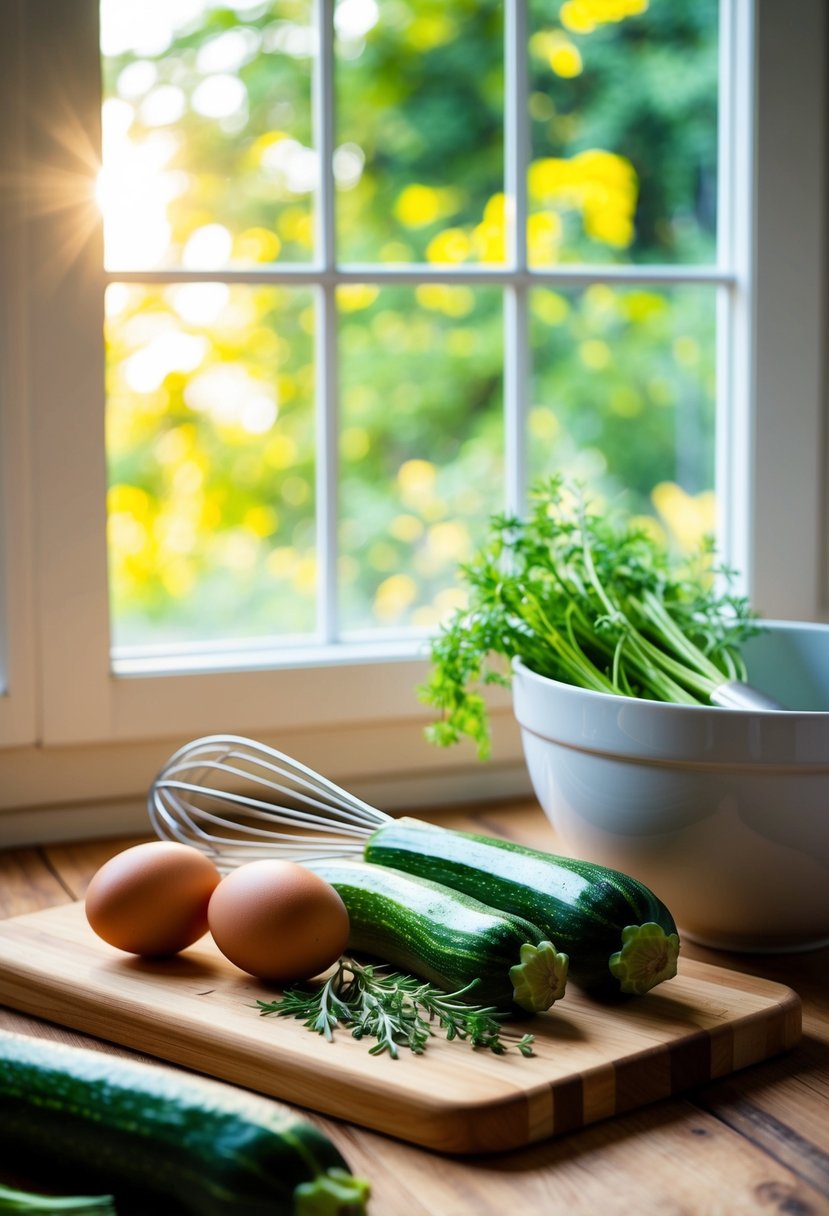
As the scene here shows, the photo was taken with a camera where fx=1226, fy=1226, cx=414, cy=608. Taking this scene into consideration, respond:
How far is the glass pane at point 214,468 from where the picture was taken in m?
3.65

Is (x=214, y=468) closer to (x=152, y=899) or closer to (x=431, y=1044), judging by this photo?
(x=152, y=899)

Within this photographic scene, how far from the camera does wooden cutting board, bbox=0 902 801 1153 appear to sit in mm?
556

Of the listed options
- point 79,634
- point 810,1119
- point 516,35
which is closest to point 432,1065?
point 810,1119

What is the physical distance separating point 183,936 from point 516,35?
32.8 inches

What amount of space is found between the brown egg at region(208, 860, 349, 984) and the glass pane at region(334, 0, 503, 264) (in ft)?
11.3

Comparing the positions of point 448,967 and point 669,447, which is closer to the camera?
point 448,967

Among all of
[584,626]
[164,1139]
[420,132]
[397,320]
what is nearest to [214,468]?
[397,320]

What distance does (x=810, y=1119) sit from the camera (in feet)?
1.93

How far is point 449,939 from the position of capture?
647 mm

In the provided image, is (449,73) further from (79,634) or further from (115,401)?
(79,634)

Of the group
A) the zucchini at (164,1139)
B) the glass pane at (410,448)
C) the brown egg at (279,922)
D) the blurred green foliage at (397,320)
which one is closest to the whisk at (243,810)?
the brown egg at (279,922)

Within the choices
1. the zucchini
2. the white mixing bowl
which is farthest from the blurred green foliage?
the zucchini

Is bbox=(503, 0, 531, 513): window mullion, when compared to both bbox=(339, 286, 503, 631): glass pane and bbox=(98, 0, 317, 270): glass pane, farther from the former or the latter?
bbox=(339, 286, 503, 631): glass pane

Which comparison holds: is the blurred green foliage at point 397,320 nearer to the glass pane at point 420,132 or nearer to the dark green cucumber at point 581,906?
the glass pane at point 420,132
